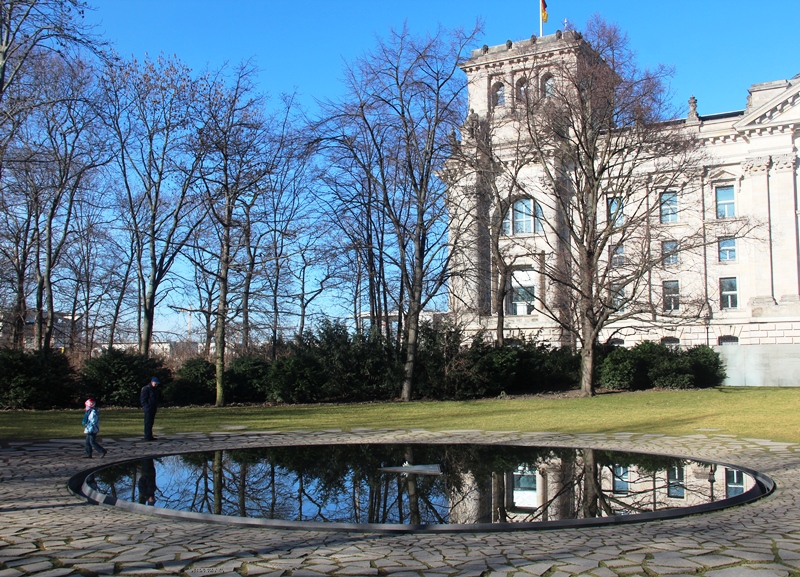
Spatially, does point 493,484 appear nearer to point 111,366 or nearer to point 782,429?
point 782,429

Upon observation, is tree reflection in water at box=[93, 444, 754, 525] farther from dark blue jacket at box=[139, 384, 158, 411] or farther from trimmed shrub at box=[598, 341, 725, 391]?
trimmed shrub at box=[598, 341, 725, 391]

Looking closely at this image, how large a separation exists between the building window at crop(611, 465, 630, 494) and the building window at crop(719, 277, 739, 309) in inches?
1749

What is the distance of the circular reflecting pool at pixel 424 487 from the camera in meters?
8.66

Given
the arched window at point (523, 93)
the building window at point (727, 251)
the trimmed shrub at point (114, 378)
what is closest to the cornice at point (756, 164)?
the building window at point (727, 251)

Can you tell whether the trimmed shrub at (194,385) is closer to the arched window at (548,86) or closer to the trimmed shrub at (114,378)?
the trimmed shrub at (114,378)

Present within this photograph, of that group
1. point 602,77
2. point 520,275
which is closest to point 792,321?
point 520,275

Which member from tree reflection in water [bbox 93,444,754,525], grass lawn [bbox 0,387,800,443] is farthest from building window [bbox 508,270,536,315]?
tree reflection in water [bbox 93,444,754,525]

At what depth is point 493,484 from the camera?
10.7 meters

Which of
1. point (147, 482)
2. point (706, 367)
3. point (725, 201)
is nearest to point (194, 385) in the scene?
point (147, 482)

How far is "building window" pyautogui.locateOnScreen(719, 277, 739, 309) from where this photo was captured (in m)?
52.4

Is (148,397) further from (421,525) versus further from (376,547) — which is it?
(376,547)

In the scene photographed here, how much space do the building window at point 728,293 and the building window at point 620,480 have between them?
4443 cm

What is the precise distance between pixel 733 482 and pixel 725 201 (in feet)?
155

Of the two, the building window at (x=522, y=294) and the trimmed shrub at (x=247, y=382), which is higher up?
the building window at (x=522, y=294)
